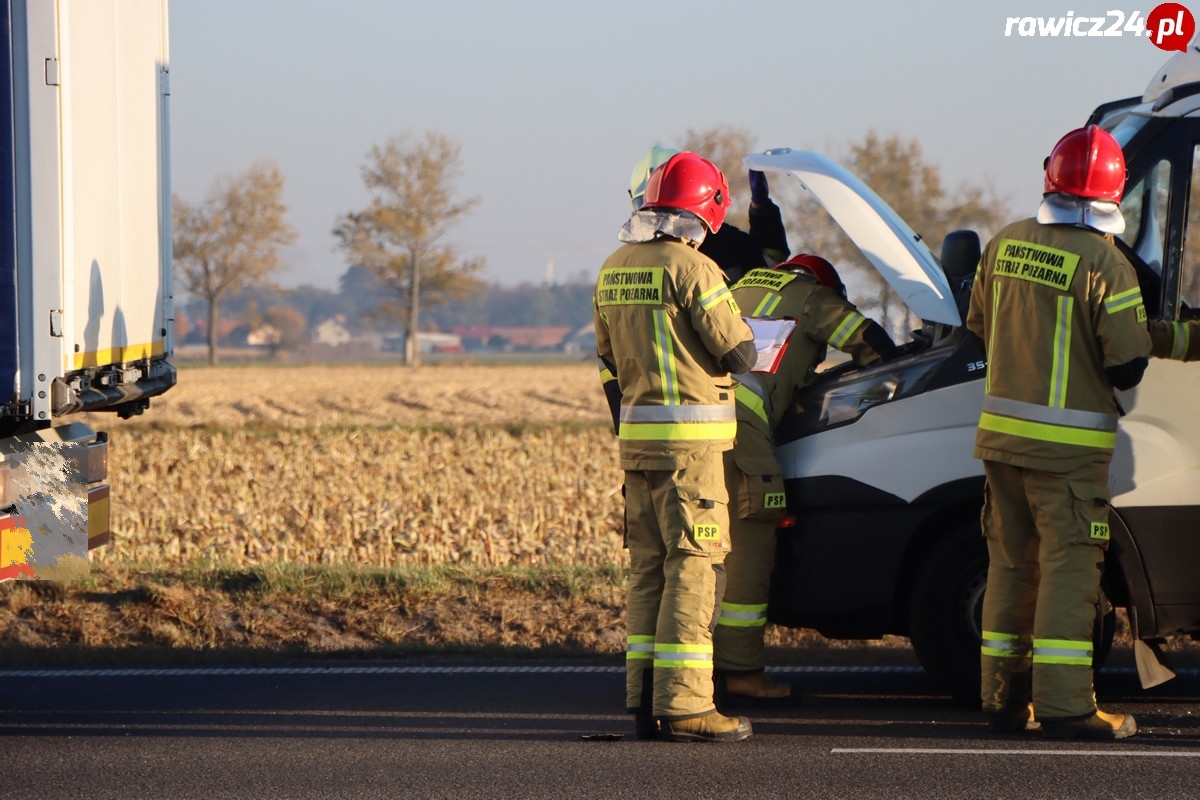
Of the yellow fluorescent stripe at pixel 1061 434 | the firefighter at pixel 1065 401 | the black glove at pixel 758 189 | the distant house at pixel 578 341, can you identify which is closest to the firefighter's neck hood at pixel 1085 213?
the firefighter at pixel 1065 401

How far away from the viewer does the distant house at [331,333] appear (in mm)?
120825

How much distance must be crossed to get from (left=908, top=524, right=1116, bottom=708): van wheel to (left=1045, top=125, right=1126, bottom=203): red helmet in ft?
4.71

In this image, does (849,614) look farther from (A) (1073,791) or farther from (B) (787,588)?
(A) (1073,791)

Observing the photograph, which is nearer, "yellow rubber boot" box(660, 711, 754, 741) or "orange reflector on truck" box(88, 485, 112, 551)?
"yellow rubber boot" box(660, 711, 754, 741)

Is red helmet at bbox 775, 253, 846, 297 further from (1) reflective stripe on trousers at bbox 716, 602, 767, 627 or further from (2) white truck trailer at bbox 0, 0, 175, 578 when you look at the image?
(2) white truck trailer at bbox 0, 0, 175, 578

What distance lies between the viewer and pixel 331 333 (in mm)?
126438

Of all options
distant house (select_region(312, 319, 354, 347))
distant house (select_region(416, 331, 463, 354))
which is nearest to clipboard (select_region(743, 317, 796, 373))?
Answer: distant house (select_region(416, 331, 463, 354))

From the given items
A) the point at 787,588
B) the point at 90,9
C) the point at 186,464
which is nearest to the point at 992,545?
the point at 787,588

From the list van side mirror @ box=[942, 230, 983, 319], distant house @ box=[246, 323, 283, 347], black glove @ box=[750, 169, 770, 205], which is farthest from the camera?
distant house @ box=[246, 323, 283, 347]

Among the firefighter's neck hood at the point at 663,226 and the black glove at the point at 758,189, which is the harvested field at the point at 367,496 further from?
the firefighter's neck hood at the point at 663,226

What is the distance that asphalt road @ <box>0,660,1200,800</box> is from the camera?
16.0ft

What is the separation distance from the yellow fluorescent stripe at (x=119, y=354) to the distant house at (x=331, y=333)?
110685mm

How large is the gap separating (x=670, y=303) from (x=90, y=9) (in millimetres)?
2762

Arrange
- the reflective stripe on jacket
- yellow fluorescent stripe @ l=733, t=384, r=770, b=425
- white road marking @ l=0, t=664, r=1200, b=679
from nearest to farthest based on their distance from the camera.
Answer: the reflective stripe on jacket < yellow fluorescent stripe @ l=733, t=384, r=770, b=425 < white road marking @ l=0, t=664, r=1200, b=679
